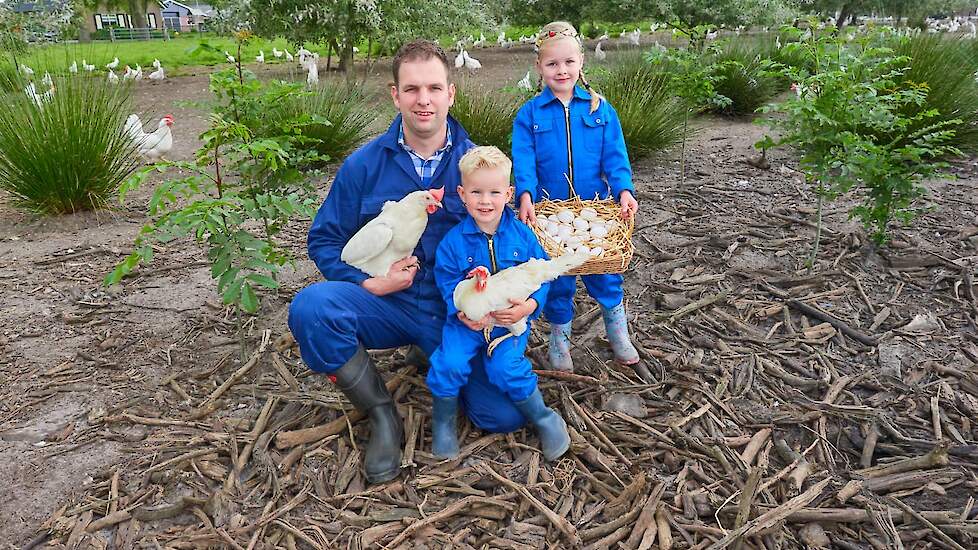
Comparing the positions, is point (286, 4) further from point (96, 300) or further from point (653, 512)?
point (653, 512)

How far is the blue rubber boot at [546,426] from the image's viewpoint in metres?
2.30

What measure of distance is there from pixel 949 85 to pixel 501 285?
5.66 m

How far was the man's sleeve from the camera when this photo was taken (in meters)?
2.50

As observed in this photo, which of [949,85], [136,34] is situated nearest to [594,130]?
[949,85]

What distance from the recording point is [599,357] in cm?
296

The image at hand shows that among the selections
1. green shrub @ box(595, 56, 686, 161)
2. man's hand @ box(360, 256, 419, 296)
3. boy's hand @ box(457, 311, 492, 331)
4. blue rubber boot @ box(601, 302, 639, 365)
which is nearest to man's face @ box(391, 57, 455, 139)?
man's hand @ box(360, 256, 419, 296)

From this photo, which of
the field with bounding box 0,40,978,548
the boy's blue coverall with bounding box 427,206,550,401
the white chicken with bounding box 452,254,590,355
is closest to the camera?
the field with bounding box 0,40,978,548

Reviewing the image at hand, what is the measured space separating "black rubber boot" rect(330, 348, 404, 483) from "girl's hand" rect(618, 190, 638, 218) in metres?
1.18

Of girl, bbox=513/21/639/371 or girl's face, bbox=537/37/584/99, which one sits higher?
girl's face, bbox=537/37/584/99

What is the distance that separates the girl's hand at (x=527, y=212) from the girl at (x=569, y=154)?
0.16 feet

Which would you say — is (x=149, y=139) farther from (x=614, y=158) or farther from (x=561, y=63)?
(x=614, y=158)

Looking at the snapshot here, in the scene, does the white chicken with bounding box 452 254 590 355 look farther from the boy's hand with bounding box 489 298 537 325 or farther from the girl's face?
the girl's face

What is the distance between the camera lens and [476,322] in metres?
2.23

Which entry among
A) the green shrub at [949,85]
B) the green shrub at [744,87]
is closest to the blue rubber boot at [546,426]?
the green shrub at [949,85]
